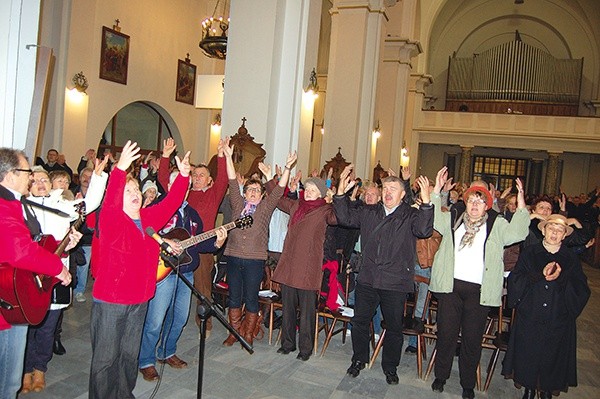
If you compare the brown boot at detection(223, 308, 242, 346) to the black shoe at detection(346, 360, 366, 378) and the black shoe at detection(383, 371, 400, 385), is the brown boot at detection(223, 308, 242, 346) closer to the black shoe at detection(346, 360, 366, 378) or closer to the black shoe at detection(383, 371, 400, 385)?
the black shoe at detection(346, 360, 366, 378)

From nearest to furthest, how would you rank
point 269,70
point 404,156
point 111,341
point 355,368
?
point 111,341
point 355,368
point 269,70
point 404,156

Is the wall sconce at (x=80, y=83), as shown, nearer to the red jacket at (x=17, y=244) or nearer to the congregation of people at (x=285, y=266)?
the congregation of people at (x=285, y=266)

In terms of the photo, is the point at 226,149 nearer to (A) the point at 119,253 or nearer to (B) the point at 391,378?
(A) the point at 119,253

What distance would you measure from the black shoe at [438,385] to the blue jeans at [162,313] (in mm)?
2239

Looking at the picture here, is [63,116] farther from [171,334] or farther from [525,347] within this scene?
[525,347]

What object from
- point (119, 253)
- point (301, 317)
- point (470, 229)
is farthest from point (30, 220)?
point (470, 229)

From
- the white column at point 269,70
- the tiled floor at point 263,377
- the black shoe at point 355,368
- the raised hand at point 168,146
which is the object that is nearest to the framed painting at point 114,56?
the white column at point 269,70

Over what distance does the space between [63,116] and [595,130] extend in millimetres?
19315

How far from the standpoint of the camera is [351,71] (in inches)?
405

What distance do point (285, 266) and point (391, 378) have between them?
1.37m

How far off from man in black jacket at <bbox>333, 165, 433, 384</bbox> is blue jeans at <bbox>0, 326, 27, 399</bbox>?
2596mm

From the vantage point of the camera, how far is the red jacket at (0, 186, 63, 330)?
2.55 m

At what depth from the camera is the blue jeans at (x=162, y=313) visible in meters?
3.91

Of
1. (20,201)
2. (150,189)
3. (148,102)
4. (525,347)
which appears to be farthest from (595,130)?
(20,201)
